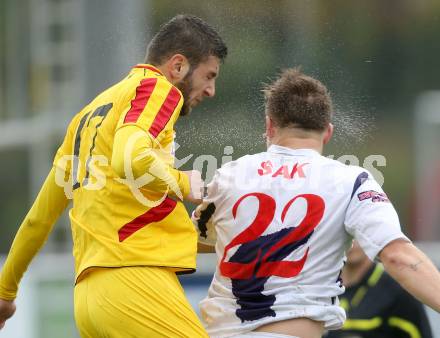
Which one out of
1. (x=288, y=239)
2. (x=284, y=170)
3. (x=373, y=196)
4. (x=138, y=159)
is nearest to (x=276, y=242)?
(x=288, y=239)

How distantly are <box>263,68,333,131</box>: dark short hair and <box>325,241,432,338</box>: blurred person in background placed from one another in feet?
5.21

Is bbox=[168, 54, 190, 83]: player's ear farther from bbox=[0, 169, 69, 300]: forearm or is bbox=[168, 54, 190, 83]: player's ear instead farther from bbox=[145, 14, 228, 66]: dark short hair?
bbox=[0, 169, 69, 300]: forearm

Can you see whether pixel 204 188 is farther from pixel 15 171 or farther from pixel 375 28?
pixel 15 171

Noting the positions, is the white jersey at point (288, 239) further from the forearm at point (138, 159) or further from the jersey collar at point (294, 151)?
the forearm at point (138, 159)

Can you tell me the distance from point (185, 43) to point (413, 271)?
124 cm

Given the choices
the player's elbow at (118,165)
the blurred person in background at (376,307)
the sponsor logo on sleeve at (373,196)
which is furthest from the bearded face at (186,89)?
the blurred person in background at (376,307)

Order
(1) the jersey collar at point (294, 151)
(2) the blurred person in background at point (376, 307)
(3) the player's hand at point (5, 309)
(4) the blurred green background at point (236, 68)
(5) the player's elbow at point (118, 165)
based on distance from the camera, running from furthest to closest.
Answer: (4) the blurred green background at point (236, 68), (2) the blurred person in background at point (376, 307), (3) the player's hand at point (5, 309), (1) the jersey collar at point (294, 151), (5) the player's elbow at point (118, 165)

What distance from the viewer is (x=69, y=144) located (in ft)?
13.6

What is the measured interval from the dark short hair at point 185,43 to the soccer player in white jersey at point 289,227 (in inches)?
13.7

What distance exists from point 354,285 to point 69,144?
1958 mm

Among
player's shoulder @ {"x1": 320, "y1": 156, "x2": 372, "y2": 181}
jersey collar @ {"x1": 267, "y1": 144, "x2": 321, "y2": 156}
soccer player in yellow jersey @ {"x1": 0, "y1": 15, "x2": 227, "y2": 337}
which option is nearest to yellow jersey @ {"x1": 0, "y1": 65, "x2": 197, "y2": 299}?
soccer player in yellow jersey @ {"x1": 0, "y1": 15, "x2": 227, "y2": 337}

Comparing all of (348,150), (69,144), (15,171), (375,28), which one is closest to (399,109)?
(375,28)

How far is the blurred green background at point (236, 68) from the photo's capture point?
17.6 ft

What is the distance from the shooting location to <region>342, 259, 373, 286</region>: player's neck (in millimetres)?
5480
